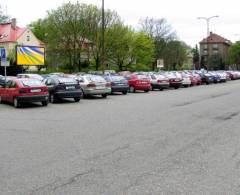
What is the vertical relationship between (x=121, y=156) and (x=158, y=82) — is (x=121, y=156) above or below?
below

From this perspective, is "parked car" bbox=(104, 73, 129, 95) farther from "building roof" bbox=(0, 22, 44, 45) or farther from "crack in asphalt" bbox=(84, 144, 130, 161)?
"building roof" bbox=(0, 22, 44, 45)

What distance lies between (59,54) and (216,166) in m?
51.4

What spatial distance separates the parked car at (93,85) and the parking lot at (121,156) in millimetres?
11023

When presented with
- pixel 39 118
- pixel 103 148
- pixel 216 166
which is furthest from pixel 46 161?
pixel 39 118

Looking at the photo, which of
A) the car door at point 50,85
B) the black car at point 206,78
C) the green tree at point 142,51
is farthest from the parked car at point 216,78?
the car door at point 50,85

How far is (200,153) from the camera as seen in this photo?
312 inches

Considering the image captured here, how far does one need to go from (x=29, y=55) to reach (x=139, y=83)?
18.1 m

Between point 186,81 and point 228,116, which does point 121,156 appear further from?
point 186,81

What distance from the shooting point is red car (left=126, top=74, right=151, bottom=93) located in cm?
3131

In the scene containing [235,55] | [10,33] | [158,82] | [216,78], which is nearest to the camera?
[158,82]

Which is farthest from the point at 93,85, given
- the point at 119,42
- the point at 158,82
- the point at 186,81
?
the point at 119,42

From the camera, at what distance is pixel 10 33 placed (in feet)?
279

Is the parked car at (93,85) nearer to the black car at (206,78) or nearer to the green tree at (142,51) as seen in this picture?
the black car at (206,78)

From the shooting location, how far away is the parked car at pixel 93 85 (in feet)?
79.9
